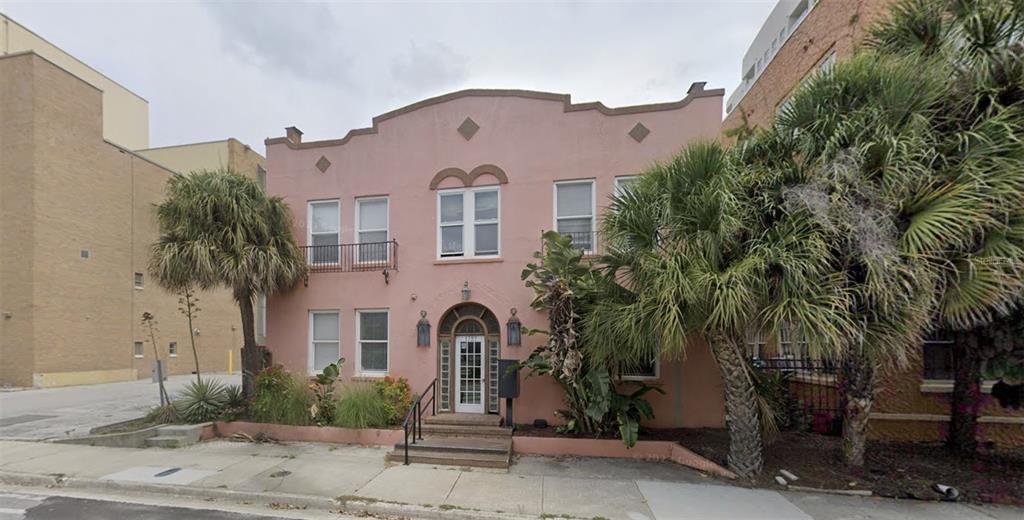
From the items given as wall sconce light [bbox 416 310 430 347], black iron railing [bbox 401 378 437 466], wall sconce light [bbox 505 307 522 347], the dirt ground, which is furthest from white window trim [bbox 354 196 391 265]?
the dirt ground

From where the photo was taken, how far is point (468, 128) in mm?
10062

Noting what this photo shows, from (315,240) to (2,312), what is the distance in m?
14.9

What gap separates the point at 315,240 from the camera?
10.9 metres

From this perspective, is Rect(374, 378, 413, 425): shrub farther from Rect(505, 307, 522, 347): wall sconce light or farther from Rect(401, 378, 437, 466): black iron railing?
Rect(505, 307, 522, 347): wall sconce light

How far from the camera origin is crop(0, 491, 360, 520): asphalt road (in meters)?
5.64

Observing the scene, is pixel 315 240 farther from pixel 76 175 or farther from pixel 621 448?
pixel 76 175

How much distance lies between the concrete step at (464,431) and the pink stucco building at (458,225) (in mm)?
756

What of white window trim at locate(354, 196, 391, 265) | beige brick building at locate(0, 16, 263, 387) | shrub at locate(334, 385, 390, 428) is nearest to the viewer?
shrub at locate(334, 385, 390, 428)

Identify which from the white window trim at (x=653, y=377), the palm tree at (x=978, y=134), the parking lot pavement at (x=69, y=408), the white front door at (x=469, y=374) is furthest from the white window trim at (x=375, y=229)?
the palm tree at (x=978, y=134)

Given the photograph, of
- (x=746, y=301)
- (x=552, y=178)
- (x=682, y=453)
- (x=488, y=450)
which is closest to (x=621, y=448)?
(x=682, y=453)

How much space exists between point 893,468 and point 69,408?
Answer: 64.6 feet

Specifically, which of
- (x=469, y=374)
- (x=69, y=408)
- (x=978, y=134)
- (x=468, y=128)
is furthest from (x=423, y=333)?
(x=69, y=408)

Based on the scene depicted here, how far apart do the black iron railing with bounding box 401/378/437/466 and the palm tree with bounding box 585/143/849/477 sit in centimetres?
356

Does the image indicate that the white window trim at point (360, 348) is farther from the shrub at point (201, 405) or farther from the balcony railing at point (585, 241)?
the balcony railing at point (585, 241)
